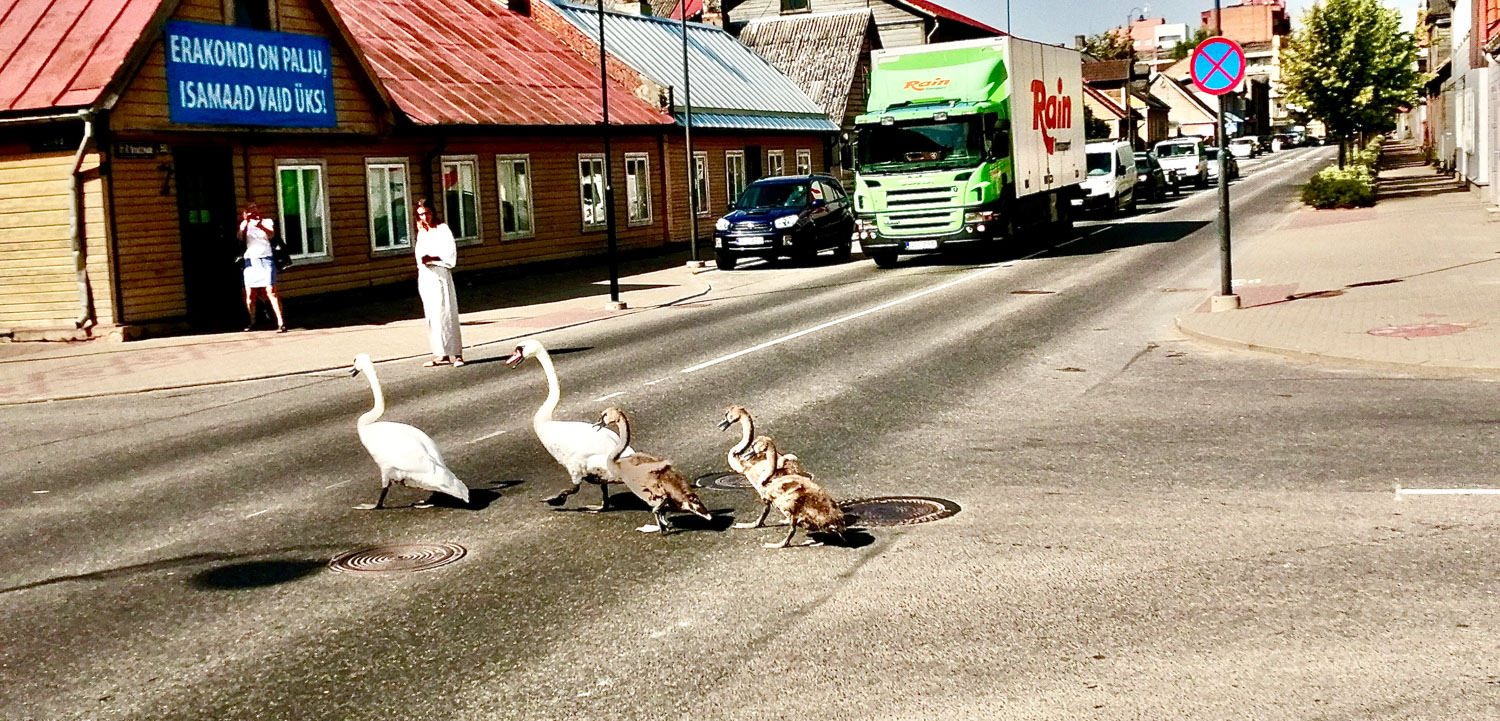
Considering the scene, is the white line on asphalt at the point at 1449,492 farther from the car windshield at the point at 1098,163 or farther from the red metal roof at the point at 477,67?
the car windshield at the point at 1098,163

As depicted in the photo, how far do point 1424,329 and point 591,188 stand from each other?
2292cm

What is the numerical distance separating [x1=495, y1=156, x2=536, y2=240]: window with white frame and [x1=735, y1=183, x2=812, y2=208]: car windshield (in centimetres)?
462

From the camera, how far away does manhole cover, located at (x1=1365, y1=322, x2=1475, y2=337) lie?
15.8 meters

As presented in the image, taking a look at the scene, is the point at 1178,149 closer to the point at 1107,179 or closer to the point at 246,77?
the point at 1107,179

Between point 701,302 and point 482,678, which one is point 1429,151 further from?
point 482,678

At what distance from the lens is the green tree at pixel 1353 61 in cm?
4431

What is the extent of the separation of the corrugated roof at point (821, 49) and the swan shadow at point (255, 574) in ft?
144

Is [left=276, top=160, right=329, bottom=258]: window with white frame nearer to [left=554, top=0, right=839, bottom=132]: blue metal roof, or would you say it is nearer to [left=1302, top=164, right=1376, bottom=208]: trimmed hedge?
[left=554, top=0, right=839, bottom=132]: blue metal roof

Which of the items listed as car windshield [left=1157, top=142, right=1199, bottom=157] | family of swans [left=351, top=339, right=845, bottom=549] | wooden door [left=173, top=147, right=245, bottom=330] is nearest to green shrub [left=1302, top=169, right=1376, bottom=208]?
car windshield [left=1157, top=142, right=1199, bottom=157]

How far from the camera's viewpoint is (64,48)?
22.0m

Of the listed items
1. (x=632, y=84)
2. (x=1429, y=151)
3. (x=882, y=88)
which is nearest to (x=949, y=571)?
(x=882, y=88)

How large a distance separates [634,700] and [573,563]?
2.25 metres

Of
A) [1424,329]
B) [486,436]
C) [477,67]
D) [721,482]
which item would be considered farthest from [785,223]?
[721,482]

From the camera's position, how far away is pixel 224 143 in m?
24.1
